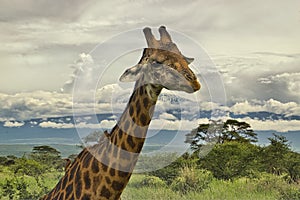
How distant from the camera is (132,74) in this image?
8.83ft

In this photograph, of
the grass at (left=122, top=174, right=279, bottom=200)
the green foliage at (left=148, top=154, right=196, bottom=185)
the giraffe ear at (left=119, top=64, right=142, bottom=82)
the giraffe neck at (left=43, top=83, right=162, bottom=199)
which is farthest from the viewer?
the green foliage at (left=148, top=154, right=196, bottom=185)

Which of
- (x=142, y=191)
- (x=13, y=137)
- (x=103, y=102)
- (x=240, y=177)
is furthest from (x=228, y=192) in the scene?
(x=103, y=102)

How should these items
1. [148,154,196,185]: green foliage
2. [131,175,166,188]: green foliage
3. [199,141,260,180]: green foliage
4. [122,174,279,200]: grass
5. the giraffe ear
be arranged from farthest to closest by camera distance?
[199,141,260,180]: green foliage → [148,154,196,185]: green foliage → [131,175,166,188]: green foliage → [122,174,279,200]: grass → the giraffe ear

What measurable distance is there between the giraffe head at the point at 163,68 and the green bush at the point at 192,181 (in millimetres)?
5371

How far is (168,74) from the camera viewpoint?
8.51 ft

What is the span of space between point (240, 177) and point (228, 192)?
681 mm

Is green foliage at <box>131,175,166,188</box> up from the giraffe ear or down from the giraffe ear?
down

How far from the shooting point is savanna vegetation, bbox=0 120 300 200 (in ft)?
25.7

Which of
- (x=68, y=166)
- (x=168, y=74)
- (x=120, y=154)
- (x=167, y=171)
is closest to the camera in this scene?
(x=168, y=74)

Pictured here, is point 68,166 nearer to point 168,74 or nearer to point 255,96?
point 168,74

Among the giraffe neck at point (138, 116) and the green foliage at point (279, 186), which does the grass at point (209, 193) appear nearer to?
the green foliage at point (279, 186)

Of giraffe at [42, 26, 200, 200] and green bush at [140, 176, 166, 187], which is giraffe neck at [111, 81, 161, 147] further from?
green bush at [140, 176, 166, 187]

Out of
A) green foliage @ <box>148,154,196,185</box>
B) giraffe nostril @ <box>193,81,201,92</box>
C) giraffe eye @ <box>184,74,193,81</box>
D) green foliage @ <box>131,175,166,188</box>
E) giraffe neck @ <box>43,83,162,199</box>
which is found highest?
giraffe eye @ <box>184,74,193,81</box>

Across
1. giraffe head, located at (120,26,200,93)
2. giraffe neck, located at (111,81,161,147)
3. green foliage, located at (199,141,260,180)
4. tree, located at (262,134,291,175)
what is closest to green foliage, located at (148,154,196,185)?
green foliage, located at (199,141,260,180)
